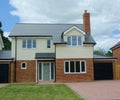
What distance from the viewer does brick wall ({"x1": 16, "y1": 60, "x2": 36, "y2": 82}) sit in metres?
34.5

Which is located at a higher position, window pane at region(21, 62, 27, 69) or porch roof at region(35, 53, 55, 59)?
porch roof at region(35, 53, 55, 59)

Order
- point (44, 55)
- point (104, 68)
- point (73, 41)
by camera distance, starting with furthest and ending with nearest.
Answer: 1. point (104, 68)
2. point (44, 55)
3. point (73, 41)

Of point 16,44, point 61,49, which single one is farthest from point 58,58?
point 16,44

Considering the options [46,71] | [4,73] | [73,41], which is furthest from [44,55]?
[4,73]

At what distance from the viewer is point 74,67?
33.7 meters

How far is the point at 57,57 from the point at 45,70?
272 cm

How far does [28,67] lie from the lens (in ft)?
114

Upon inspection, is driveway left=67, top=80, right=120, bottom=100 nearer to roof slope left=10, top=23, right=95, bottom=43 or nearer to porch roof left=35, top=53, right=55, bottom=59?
porch roof left=35, top=53, right=55, bottom=59

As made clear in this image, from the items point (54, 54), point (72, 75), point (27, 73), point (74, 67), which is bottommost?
point (72, 75)

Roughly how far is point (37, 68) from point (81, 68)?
5727 mm

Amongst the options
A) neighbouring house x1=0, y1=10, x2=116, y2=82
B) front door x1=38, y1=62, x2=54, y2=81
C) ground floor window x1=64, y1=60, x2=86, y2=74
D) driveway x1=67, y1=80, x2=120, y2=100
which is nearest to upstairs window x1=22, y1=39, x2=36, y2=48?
neighbouring house x1=0, y1=10, x2=116, y2=82

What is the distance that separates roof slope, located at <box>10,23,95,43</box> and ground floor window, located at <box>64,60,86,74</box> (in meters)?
2.98

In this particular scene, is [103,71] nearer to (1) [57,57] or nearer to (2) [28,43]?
(1) [57,57]

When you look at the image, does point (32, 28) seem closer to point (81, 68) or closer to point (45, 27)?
point (45, 27)
